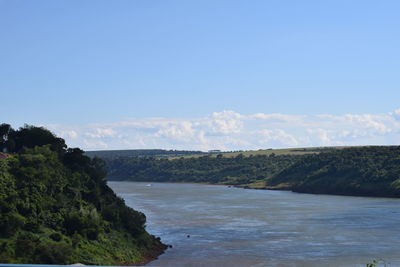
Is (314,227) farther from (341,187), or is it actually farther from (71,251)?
(341,187)

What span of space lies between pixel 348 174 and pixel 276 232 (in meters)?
84.2

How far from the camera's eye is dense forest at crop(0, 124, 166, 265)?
4619 centimetres

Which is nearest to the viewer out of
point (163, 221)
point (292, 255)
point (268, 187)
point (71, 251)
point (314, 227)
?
point (71, 251)

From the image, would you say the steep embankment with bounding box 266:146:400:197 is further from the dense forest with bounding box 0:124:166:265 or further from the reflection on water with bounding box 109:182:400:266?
the dense forest with bounding box 0:124:166:265

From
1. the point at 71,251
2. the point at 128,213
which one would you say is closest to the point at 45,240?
the point at 71,251

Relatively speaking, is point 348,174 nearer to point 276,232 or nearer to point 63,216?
point 276,232

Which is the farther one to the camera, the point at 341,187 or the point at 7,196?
the point at 341,187

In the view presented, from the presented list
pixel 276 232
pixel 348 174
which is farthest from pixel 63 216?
pixel 348 174

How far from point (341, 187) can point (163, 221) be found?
241 ft

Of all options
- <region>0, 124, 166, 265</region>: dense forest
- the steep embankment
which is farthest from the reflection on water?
the steep embankment

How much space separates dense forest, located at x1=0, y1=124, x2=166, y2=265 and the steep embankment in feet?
275

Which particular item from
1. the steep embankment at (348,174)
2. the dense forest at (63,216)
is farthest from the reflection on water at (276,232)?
the steep embankment at (348,174)

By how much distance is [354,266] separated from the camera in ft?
168

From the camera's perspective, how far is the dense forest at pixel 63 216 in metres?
46.2
